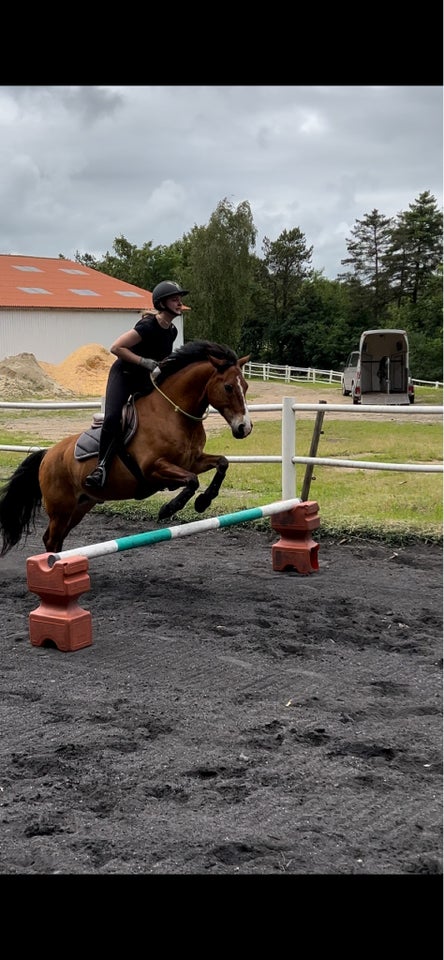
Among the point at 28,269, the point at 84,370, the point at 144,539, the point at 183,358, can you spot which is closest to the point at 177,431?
the point at 183,358

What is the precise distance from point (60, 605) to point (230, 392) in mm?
1453

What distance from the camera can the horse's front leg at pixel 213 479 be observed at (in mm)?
4719

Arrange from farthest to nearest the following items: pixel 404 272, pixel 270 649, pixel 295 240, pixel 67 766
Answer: pixel 295 240 < pixel 404 272 < pixel 270 649 < pixel 67 766

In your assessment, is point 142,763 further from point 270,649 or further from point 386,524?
point 386,524

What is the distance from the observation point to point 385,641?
4305 mm

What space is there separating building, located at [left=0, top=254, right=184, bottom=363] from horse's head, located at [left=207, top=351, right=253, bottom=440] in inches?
1027

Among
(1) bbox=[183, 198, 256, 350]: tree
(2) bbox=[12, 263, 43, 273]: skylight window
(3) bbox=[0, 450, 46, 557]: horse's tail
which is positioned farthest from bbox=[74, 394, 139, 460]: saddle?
(1) bbox=[183, 198, 256, 350]: tree

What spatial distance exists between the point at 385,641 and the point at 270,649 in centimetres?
61

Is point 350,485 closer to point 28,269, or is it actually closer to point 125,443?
point 125,443

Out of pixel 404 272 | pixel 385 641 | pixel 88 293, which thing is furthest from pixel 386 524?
pixel 404 272

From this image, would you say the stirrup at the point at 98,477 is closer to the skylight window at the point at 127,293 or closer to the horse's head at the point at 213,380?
the horse's head at the point at 213,380

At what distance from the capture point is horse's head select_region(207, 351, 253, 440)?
4.56m

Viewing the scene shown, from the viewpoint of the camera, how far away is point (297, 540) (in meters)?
5.86

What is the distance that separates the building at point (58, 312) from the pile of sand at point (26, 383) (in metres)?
4.49
